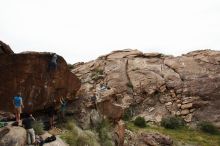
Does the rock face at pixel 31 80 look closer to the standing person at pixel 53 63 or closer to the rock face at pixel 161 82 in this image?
the standing person at pixel 53 63

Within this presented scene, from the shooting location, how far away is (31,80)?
87.9ft

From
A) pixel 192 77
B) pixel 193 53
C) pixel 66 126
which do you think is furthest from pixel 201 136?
pixel 193 53

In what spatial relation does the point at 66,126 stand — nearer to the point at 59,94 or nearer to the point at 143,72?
the point at 59,94

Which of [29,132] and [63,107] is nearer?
[29,132]

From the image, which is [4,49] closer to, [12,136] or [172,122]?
[12,136]

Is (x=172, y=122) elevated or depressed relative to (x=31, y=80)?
depressed

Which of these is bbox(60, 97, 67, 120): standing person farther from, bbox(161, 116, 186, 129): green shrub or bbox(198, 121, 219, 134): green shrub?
bbox(198, 121, 219, 134): green shrub

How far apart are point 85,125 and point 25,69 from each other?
6.49 m

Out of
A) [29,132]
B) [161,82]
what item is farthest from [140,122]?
[29,132]

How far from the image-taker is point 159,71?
4316cm

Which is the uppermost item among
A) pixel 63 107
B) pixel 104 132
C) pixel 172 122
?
pixel 63 107

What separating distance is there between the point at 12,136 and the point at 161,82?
961 inches

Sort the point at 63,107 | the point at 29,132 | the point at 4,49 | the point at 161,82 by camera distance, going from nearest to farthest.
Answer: the point at 29,132, the point at 4,49, the point at 63,107, the point at 161,82

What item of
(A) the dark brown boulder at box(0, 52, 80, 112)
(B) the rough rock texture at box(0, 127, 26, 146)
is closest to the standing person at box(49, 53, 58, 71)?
(A) the dark brown boulder at box(0, 52, 80, 112)
